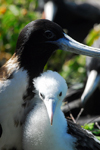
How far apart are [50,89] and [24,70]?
23cm

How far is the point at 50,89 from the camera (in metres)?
1.40

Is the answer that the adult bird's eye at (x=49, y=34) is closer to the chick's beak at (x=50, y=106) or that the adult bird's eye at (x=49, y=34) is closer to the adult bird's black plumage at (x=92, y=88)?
the chick's beak at (x=50, y=106)

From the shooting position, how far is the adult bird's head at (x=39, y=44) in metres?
1.57

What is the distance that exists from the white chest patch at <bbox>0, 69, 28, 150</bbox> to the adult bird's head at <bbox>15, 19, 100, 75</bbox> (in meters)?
0.07

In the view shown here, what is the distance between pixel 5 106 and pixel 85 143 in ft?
1.40

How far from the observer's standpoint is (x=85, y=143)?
5.20 ft

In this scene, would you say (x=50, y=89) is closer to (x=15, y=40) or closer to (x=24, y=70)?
(x=24, y=70)

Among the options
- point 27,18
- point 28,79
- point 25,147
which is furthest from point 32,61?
point 27,18

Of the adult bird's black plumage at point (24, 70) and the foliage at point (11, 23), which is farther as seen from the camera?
the foliage at point (11, 23)

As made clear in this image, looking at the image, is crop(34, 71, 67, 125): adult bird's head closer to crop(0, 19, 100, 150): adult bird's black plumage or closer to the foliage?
crop(0, 19, 100, 150): adult bird's black plumage

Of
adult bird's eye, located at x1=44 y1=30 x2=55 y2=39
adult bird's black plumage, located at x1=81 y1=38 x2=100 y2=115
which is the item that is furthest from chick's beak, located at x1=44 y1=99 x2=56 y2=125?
adult bird's black plumage, located at x1=81 y1=38 x2=100 y2=115

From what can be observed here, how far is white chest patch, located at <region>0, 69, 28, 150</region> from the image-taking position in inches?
60.0

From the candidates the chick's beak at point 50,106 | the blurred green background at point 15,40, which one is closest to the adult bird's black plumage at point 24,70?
the chick's beak at point 50,106

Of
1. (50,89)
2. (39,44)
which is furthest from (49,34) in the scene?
(50,89)
